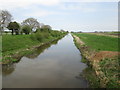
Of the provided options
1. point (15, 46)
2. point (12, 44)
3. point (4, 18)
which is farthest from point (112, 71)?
point (4, 18)

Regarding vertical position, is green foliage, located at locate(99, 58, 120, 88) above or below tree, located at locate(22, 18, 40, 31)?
below

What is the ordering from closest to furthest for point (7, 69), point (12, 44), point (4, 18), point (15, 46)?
point (7, 69)
point (15, 46)
point (12, 44)
point (4, 18)

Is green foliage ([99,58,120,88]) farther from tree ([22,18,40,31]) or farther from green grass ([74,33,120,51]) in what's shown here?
tree ([22,18,40,31])

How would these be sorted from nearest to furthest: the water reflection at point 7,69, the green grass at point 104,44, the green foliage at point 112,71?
1. the green foliage at point 112,71
2. the water reflection at point 7,69
3. the green grass at point 104,44

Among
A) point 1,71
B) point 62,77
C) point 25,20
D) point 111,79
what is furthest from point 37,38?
point 25,20

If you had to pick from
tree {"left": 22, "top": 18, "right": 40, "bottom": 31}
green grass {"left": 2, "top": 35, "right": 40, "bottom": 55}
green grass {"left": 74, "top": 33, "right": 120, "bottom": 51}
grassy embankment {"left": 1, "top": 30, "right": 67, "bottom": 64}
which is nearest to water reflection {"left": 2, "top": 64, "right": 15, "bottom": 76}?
grassy embankment {"left": 1, "top": 30, "right": 67, "bottom": 64}

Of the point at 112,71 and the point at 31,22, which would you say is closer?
the point at 112,71

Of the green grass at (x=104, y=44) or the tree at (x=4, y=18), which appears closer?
the green grass at (x=104, y=44)

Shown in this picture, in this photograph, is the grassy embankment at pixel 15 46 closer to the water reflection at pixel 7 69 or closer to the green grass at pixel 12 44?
the green grass at pixel 12 44

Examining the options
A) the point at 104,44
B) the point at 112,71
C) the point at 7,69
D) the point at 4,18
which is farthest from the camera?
the point at 4,18

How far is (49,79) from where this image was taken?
10.6 metres

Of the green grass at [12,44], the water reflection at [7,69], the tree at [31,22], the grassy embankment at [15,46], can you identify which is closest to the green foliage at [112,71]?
the water reflection at [7,69]

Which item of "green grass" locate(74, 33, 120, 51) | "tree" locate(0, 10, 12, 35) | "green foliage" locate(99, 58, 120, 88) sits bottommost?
"green foliage" locate(99, 58, 120, 88)

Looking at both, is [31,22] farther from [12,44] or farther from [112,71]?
[112,71]
